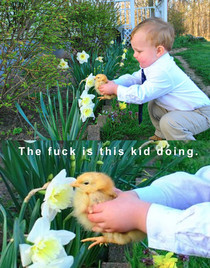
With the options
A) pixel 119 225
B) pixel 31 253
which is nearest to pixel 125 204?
pixel 119 225

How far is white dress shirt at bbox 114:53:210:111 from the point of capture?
1.67 metres

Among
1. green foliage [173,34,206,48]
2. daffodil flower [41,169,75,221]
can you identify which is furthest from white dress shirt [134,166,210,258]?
green foliage [173,34,206,48]

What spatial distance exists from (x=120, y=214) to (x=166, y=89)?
1308 mm

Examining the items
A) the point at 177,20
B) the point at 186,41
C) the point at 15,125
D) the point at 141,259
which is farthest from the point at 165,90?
the point at 177,20

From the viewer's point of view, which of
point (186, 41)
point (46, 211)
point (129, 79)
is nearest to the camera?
point (46, 211)

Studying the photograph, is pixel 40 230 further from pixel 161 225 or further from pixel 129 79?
pixel 129 79

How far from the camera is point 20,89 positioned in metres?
2.35

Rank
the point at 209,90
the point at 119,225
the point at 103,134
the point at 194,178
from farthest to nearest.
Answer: the point at 209,90
the point at 103,134
the point at 194,178
the point at 119,225

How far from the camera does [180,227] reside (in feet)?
1.65

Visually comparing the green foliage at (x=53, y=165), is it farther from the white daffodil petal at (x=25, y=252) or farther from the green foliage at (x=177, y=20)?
the green foliage at (x=177, y=20)

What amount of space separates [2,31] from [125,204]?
2.05m

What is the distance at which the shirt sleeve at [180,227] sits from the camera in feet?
1.65

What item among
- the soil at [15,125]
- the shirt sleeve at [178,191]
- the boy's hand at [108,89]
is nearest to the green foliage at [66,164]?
the shirt sleeve at [178,191]

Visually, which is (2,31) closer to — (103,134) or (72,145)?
(103,134)
